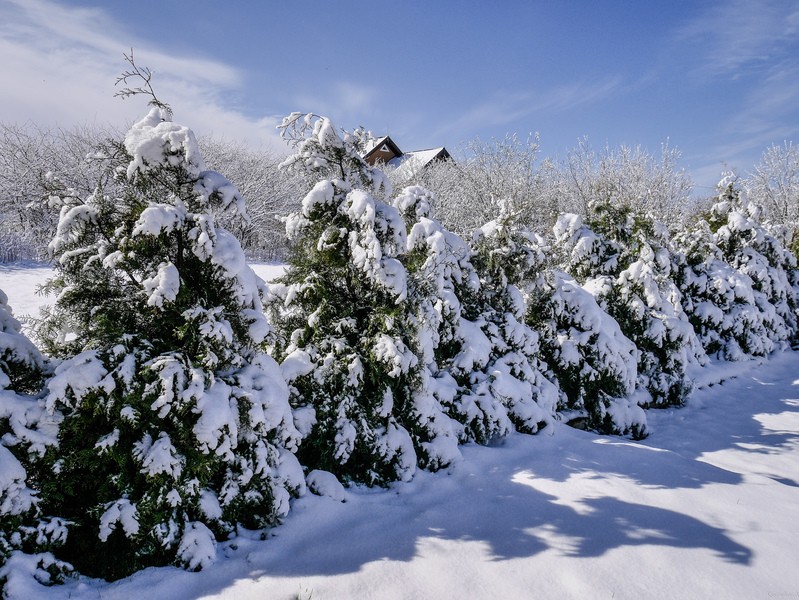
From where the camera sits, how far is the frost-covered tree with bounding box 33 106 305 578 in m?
3.14

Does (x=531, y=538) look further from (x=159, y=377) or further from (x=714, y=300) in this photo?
(x=714, y=300)

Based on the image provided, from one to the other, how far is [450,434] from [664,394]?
19.2 ft

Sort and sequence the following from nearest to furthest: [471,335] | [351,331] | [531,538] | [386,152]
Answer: [531,538], [351,331], [471,335], [386,152]

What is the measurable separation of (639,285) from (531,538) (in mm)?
6601

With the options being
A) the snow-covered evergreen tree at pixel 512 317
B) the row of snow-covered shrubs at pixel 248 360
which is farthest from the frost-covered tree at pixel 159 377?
the snow-covered evergreen tree at pixel 512 317

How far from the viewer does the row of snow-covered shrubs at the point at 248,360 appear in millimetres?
3137

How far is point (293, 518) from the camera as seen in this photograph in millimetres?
3824

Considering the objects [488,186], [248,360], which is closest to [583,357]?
[248,360]

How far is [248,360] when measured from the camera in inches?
155

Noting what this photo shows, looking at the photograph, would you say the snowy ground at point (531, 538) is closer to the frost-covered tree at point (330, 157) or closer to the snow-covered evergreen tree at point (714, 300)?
the frost-covered tree at point (330, 157)

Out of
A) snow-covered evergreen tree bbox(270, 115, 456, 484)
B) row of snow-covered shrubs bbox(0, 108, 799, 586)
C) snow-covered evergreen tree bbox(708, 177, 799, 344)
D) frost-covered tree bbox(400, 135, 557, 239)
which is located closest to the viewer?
row of snow-covered shrubs bbox(0, 108, 799, 586)

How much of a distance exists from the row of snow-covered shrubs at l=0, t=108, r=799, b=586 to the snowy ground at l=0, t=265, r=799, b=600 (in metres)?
0.28

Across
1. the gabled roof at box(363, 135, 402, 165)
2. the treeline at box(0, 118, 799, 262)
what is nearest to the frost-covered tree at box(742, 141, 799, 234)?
the treeline at box(0, 118, 799, 262)

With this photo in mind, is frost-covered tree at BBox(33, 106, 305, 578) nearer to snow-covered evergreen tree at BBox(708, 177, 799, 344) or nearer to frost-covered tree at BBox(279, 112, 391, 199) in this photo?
frost-covered tree at BBox(279, 112, 391, 199)
